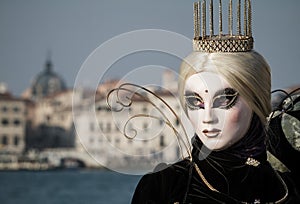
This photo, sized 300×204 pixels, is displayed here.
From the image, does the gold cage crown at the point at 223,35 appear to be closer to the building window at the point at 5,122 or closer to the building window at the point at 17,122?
the building window at the point at 17,122

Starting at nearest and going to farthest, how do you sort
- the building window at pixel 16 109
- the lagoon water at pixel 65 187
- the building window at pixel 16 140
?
the lagoon water at pixel 65 187 → the building window at pixel 16 140 → the building window at pixel 16 109

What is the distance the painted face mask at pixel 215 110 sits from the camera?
5.32 feet

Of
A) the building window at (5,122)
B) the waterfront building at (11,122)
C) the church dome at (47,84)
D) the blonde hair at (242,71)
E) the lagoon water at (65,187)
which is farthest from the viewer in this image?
the church dome at (47,84)

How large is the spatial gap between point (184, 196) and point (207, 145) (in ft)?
0.32

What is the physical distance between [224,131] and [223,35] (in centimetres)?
17


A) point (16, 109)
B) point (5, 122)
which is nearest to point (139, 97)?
point (5, 122)

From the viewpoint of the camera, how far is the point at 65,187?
1998 cm

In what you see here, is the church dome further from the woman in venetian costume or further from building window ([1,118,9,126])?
the woman in venetian costume

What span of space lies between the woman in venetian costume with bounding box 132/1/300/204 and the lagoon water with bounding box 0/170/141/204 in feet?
42.5

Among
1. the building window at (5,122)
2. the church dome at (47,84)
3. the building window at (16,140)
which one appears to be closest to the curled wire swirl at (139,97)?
the building window at (16,140)

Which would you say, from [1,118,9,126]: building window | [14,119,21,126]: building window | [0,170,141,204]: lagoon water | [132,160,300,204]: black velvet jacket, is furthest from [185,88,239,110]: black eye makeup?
[1,118,9,126]: building window

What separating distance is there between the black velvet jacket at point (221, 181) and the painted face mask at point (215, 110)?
2cm

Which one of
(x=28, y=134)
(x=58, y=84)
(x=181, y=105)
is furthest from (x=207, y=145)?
(x=58, y=84)

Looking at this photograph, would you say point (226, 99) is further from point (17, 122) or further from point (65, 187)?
point (17, 122)
